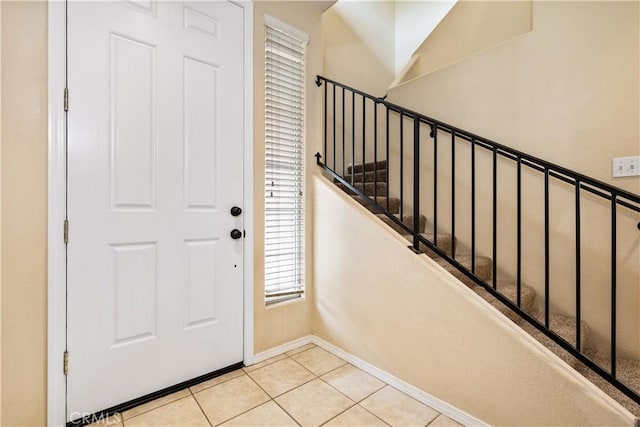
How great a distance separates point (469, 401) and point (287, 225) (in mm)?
1539

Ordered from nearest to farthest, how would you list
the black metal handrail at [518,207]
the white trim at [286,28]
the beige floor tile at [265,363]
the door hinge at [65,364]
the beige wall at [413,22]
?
the black metal handrail at [518,207] < the door hinge at [65,364] < the beige floor tile at [265,363] < the white trim at [286,28] < the beige wall at [413,22]

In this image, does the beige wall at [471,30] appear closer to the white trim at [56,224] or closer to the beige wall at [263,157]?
the beige wall at [263,157]

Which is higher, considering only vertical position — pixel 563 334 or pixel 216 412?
pixel 563 334

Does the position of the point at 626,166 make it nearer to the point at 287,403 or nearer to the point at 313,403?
the point at 313,403

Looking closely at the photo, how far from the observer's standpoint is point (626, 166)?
167 centimetres

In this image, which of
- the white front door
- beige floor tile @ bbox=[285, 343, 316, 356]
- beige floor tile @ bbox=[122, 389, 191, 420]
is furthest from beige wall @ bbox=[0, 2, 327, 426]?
beige floor tile @ bbox=[285, 343, 316, 356]

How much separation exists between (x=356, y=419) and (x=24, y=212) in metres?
1.88

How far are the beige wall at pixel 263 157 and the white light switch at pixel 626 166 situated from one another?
1899 mm

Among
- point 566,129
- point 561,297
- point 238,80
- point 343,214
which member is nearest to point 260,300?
point 343,214

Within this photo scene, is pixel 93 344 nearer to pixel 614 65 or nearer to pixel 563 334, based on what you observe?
pixel 563 334

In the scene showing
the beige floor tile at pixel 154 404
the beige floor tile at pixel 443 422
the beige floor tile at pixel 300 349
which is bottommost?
the beige floor tile at pixel 443 422

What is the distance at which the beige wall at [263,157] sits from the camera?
206 centimetres

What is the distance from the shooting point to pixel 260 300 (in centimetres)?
209

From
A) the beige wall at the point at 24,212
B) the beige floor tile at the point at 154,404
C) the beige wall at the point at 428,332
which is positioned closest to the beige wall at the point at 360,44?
the beige wall at the point at 428,332
